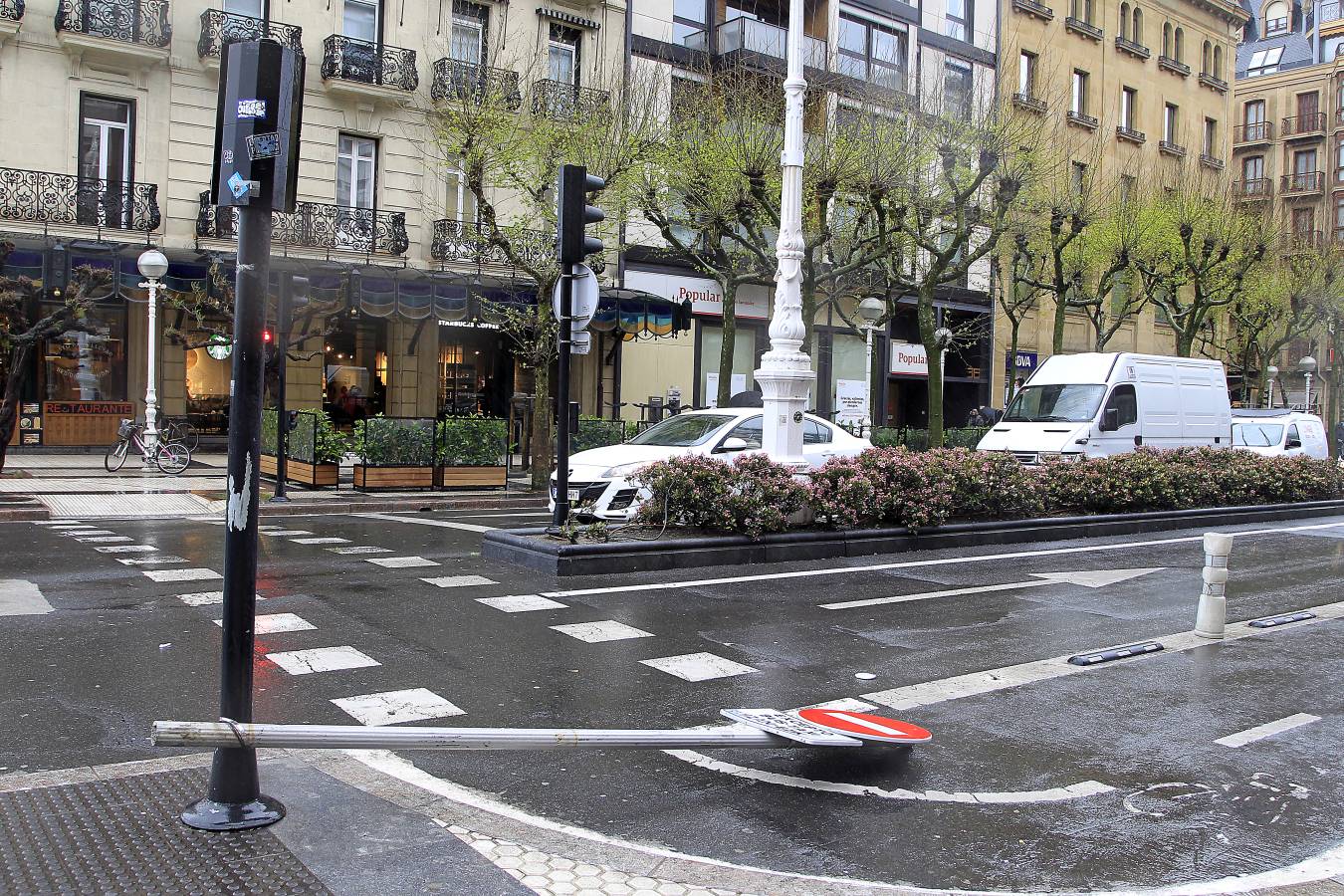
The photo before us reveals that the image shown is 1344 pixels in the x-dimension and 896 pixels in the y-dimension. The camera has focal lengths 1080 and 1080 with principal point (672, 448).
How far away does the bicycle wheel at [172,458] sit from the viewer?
19281 millimetres

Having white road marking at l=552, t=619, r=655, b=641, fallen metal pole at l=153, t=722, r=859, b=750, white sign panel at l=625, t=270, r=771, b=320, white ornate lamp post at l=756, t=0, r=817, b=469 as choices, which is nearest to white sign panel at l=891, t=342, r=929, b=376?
white sign panel at l=625, t=270, r=771, b=320

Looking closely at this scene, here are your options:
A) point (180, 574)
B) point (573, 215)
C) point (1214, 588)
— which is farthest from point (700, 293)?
point (1214, 588)

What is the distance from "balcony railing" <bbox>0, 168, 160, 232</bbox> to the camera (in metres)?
21.0

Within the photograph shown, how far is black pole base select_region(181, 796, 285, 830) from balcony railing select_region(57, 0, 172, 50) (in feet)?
72.1

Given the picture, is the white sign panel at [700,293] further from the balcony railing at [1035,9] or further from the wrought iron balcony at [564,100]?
the balcony railing at [1035,9]

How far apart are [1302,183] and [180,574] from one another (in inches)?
2355

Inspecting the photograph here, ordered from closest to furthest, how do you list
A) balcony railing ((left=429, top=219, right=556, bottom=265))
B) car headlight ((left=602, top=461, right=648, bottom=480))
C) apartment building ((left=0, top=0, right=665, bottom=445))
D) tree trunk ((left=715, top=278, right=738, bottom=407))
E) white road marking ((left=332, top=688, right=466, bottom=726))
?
1. white road marking ((left=332, top=688, right=466, bottom=726))
2. car headlight ((left=602, top=461, right=648, bottom=480))
3. apartment building ((left=0, top=0, right=665, bottom=445))
4. tree trunk ((left=715, top=278, right=738, bottom=407))
5. balcony railing ((left=429, top=219, right=556, bottom=265))

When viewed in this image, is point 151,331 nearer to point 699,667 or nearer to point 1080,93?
point 699,667

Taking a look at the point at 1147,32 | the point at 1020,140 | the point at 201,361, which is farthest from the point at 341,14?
the point at 1147,32

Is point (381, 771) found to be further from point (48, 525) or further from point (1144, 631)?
point (48, 525)

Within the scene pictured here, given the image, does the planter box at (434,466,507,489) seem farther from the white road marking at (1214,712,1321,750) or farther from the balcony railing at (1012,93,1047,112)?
the balcony railing at (1012,93,1047,112)

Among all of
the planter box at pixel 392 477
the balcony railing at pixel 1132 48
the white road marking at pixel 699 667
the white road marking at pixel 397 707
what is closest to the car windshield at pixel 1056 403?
the planter box at pixel 392 477

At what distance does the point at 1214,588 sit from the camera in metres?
7.80

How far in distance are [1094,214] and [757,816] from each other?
25.6m
